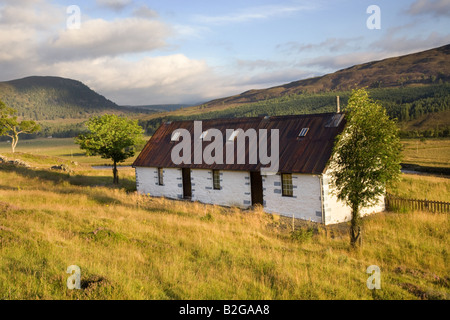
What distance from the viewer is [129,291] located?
20.7 feet

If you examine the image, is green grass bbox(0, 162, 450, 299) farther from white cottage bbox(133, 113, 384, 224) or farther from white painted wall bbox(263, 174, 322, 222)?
white cottage bbox(133, 113, 384, 224)

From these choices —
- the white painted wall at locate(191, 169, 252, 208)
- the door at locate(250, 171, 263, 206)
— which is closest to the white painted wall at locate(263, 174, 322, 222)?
the door at locate(250, 171, 263, 206)

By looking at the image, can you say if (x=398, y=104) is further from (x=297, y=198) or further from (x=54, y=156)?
(x=297, y=198)

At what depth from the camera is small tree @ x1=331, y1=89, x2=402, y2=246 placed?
38.6 ft

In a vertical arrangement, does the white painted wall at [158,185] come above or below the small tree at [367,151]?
below

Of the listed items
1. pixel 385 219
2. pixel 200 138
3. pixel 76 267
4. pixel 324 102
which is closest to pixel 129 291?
pixel 76 267

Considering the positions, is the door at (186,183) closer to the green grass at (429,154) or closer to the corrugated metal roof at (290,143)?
the corrugated metal roof at (290,143)

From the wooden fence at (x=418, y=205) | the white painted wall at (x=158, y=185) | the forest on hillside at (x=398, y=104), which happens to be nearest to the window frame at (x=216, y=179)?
the white painted wall at (x=158, y=185)

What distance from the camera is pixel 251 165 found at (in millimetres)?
19562

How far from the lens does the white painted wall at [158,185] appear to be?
2378 centimetres

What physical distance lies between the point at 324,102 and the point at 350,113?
548 ft

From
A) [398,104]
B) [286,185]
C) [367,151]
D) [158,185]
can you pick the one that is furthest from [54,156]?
[398,104]

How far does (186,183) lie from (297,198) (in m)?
8.96

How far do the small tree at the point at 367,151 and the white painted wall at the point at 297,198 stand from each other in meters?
4.36
